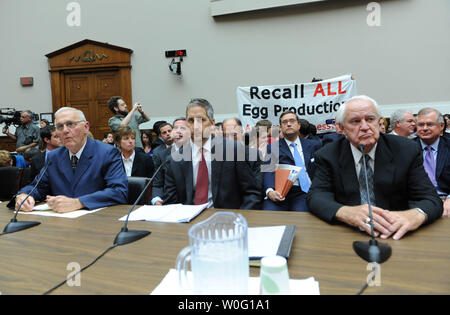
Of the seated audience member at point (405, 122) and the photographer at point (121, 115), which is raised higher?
the photographer at point (121, 115)

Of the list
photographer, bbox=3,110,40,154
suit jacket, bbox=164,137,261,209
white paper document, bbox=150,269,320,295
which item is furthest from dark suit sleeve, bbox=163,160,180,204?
photographer, bbox=3,110,40,154

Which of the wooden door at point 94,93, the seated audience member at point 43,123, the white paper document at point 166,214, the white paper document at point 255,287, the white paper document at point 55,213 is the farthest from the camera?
the wooden door at point 94,93

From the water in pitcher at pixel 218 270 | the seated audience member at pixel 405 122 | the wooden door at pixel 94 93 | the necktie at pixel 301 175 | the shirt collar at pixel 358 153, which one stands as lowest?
the necktie at pixel 301 175

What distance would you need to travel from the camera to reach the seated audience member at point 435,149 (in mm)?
2604

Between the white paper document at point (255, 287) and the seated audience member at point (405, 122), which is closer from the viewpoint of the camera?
the white paper document at point (255, 287)

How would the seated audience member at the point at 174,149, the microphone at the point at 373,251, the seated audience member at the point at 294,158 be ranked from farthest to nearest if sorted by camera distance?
the seated audience member at the point at 294,158 → the seated audience member at the point at 174,149 → the microphone at the point at 373,251

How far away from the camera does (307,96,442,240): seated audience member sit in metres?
1.44

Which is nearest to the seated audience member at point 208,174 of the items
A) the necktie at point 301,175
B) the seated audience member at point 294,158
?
the seated audience member at point 294,158

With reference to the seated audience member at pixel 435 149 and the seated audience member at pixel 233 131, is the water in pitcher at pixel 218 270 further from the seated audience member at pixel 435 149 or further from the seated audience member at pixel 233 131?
the seated audience member at pixel 233 131

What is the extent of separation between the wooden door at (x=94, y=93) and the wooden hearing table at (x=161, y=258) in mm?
5918

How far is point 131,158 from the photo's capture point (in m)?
3.40

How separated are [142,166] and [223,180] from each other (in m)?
1.55

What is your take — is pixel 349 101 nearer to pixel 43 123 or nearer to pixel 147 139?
pixel 147 139

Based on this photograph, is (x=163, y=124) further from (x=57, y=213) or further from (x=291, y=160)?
(x=57, y=213)
